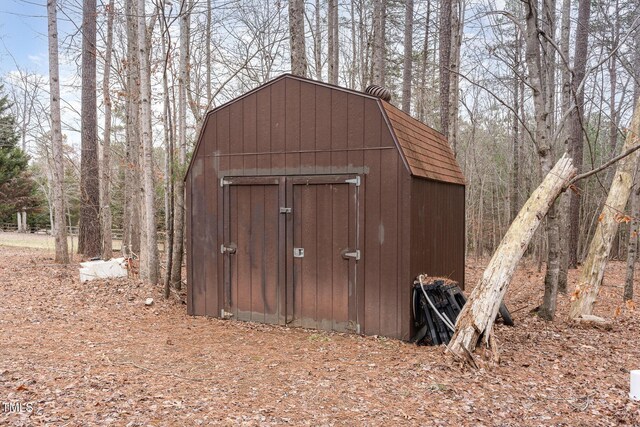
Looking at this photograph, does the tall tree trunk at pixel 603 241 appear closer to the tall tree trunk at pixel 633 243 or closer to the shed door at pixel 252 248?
the tall tree trunk at pixel 633 243

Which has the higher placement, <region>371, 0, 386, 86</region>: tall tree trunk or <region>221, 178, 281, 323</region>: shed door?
<region>371, 0, 386, 86</region>: tall tree trunk

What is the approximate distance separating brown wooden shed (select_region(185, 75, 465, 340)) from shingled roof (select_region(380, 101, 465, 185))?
0.10 ft

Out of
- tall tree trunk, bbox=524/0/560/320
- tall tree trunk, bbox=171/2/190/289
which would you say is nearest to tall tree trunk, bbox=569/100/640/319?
tall tree trunk, bbox=524/0/560/320

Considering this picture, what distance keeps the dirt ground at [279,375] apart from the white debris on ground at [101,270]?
65.4 inches

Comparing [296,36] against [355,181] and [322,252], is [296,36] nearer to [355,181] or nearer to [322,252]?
[355,181]

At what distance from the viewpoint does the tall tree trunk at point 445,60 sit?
10.2m

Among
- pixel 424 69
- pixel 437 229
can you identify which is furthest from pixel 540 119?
pixel 424 69

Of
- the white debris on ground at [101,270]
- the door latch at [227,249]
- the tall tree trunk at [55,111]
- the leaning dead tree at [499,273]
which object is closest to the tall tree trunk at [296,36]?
the door latch at [227,249]

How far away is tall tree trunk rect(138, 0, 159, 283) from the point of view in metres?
7.26

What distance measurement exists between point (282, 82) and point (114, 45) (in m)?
9.92

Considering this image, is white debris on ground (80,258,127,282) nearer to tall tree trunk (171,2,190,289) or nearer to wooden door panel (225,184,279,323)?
tall tree trunk (171,2,190,289)

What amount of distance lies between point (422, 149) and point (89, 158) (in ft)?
32.2

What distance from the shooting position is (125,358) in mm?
4645

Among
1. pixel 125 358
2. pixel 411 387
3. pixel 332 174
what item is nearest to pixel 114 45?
pixel 332 174
